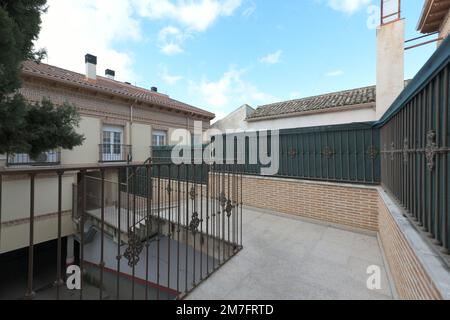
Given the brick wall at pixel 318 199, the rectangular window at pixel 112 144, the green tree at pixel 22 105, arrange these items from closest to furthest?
1. the green tree at pixel 22 105
2. the brick wall at pixel 318 199
3. the rectangular window at pixel 112 144

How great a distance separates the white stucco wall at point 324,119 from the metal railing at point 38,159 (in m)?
8.48

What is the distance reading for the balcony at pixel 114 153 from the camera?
9.34 meters

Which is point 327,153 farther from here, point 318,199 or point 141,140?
point 141,140

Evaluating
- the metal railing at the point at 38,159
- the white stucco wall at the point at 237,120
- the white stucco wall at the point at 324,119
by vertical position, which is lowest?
the metal railing at the point at 38,159

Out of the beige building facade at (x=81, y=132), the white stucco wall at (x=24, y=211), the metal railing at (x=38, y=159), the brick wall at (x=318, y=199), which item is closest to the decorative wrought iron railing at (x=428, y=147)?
the brick wall at (x=318, y=199)

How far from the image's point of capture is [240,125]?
12.5 meters

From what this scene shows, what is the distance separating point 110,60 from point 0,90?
41.1 ft

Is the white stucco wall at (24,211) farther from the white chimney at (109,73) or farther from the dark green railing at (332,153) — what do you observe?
the white chimney at (109,73)

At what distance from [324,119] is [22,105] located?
8.94 m

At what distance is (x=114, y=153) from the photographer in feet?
32.3

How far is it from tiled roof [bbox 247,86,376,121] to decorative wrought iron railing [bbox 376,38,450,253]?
6474 millimetres

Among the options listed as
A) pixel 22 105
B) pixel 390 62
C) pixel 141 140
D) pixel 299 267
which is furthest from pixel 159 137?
pixel 299 267

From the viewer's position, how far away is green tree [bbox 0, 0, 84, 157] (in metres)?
2.66

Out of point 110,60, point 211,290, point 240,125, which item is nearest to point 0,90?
point 211,290
